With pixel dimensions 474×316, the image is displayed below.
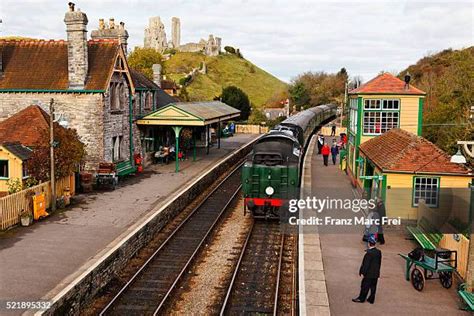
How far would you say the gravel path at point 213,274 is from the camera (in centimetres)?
1083

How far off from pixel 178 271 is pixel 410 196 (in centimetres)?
731

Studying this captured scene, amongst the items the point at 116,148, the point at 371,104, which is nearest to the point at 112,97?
the point at 116,148

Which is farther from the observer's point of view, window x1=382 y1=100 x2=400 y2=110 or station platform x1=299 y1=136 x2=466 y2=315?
window x1=382 y1=100 x2=400 y2=110

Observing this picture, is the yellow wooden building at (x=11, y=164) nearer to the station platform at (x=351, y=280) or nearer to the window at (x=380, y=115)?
the station platform at (x=351, y=280)

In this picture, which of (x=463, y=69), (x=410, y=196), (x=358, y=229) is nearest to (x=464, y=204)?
(x=410, y=196)

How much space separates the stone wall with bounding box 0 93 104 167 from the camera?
861 inches

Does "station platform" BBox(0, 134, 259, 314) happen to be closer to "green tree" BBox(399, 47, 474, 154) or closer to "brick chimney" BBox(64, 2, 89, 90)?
"brick chimney" BBox(64, 2, 89, 90)

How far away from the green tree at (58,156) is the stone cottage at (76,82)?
2.37 metres

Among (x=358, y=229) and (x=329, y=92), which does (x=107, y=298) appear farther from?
(x=329, y=92)

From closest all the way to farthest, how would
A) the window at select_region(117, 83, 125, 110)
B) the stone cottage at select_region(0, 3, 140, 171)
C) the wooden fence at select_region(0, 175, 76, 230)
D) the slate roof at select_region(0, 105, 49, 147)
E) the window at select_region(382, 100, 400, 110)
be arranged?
the wooden fence at select_region(0, 175, 76, 230) → the slate roof at select_region(0, 105, 49, 147) → the window at select_region(382, 100, 400, 110) → the stone cottage at select_region(0, 3, 140, 171) → the window at select_region(117, 83, 125, 110)

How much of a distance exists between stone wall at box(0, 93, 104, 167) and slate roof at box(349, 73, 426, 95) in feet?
37.9

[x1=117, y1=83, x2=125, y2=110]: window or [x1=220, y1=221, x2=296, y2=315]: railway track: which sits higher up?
[x1=117, y1=83, x2=125, y2=110]: window

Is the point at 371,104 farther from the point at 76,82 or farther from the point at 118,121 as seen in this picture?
the point at 76,82
